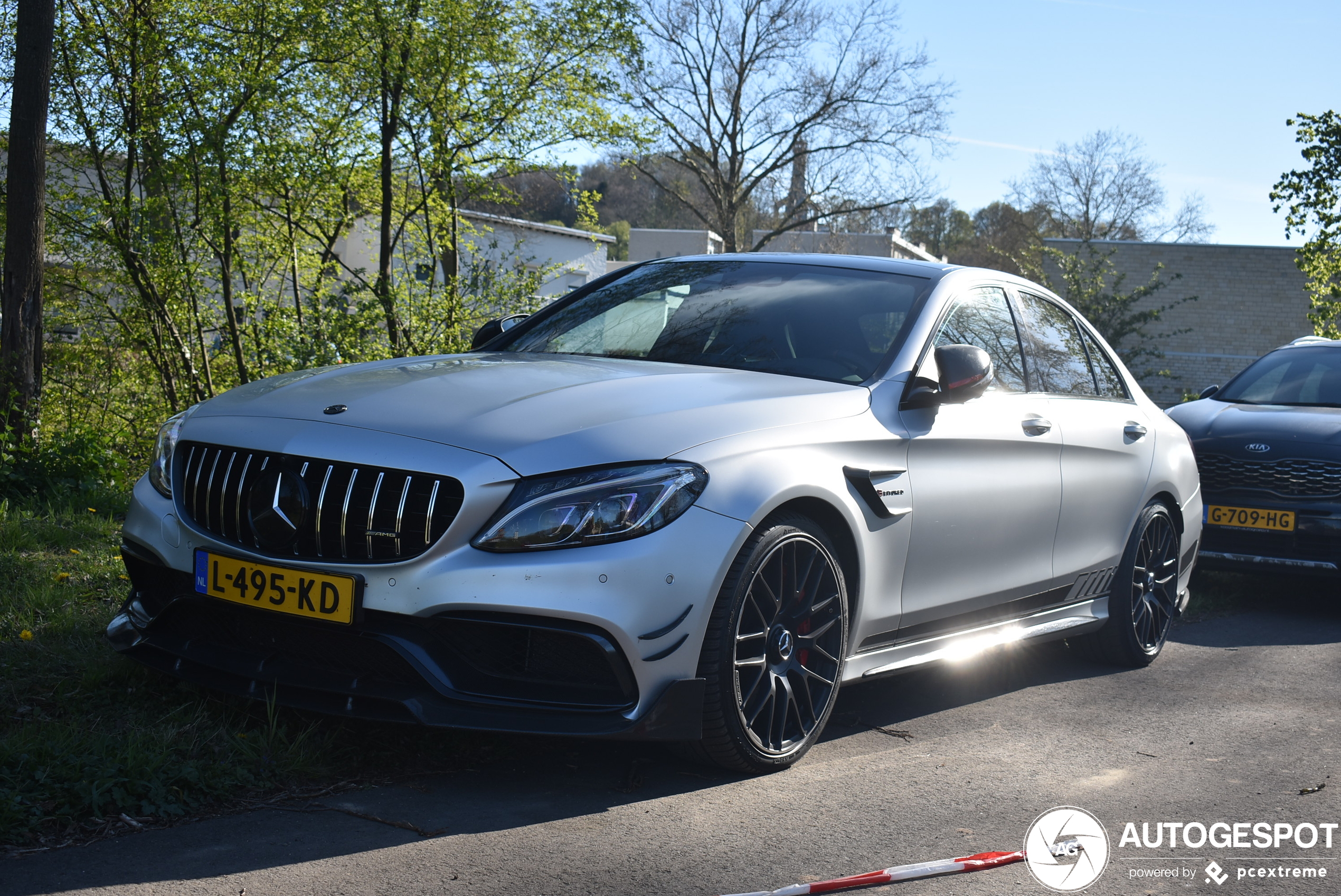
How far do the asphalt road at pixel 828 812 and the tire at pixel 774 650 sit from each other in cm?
13

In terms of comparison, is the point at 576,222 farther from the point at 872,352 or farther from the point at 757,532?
the point at 757,532

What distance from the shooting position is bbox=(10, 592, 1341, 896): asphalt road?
104 inches

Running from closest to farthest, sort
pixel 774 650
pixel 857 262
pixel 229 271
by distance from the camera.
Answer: pixel 774 650
pixel 857 262
pixel 229 271

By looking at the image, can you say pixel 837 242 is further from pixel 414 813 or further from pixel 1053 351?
pixel 414 813

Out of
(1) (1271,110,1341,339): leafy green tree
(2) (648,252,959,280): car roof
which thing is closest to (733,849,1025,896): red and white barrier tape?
(2) (648,252,959,280): car roof

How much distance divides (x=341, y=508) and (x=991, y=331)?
8.96ft

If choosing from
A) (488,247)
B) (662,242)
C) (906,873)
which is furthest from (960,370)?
(662,242)

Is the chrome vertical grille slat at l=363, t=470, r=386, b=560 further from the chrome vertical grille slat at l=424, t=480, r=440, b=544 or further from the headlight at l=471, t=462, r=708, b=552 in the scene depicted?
the headlight at l=471, t=462, r=708, b=552

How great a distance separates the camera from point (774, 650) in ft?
11.2

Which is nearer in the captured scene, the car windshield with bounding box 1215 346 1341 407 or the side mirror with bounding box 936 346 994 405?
the side mirror with bounding box 936 346 994 405

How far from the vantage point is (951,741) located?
408 centimetres

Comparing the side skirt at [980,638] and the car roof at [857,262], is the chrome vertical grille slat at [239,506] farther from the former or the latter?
the car roof at [857,262]

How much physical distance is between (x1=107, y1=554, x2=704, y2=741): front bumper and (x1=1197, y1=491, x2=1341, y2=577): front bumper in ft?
17.2

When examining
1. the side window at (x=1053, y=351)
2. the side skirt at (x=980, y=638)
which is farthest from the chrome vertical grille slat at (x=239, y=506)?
Answer: the side window at (x=1053, y=351)
